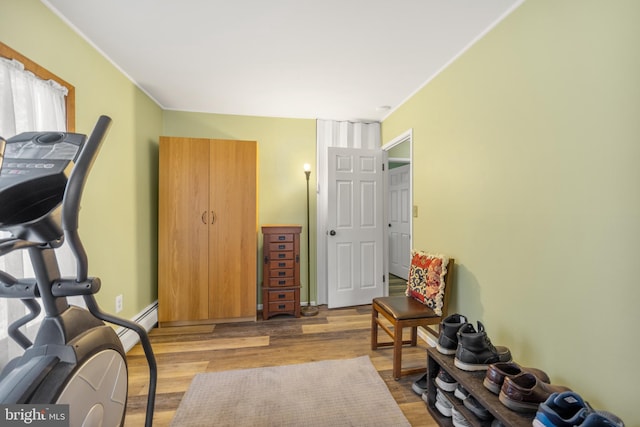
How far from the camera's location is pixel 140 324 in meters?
2.40

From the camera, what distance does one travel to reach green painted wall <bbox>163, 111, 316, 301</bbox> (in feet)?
10.1

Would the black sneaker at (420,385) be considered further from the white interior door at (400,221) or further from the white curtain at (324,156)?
the white interior door at (400,221)

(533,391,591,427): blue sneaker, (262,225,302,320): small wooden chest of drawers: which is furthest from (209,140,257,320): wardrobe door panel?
(533,391,591,427): blue sneaker

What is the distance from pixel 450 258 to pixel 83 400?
217 cm

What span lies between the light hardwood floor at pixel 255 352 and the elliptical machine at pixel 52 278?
81cm

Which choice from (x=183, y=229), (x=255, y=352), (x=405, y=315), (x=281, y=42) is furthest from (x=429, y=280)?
(x=183, y=229)

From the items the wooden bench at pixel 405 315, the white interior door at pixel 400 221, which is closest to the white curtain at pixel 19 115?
the wooden bench at pixel 405 315

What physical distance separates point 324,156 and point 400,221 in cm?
202

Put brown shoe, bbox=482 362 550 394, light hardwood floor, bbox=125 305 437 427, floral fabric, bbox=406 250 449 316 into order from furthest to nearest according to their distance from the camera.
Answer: floral fabric, bbox=406 250 449 316 → light hardwood floor, bbox=125 305 437 427 → brown shoe, bbox=482 362 550 394

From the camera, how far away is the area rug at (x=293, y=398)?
1426 millimetres

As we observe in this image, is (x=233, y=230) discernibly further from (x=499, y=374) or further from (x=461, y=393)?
(x=499, y=374)

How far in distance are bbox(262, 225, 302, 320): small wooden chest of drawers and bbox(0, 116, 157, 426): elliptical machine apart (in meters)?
1.86

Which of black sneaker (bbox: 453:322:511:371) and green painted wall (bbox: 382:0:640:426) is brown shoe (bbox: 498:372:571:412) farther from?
green painted wall (bbox: 382:0:640:426)

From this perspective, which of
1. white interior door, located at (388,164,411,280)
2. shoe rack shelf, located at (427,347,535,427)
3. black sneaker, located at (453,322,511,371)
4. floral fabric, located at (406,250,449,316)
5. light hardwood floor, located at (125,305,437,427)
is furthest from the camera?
white interior door, located at (388,164,411,280)
